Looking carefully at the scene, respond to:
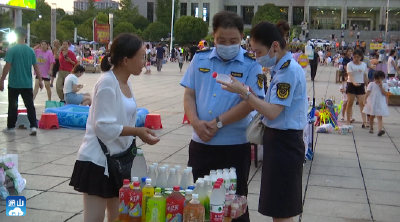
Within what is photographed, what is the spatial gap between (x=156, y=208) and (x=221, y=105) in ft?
3.78

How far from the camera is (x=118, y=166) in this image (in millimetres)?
3467

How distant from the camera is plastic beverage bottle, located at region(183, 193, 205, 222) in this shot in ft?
9.19

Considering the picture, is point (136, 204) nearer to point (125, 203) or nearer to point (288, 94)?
point (125, 203)

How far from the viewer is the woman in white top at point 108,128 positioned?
3312mm

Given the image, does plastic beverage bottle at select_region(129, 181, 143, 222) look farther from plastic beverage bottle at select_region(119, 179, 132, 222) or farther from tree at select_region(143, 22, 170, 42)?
tree at select_region(143, 22, 170, 42)

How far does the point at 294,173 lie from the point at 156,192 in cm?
117

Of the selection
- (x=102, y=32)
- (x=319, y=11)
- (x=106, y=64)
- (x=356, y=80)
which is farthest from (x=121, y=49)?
(x=319, y=11)

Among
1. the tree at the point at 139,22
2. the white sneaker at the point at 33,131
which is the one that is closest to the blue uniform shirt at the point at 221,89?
the white sneaker at the point at 33,131

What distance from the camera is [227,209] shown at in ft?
10.1

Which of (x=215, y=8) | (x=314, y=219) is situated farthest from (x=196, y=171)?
(x=215, y=8)

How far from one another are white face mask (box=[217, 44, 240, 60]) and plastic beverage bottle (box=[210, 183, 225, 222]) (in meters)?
1.21

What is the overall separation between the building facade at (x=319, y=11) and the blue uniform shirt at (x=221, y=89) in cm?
9177

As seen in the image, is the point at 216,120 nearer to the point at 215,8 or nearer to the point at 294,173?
the point at 294,173

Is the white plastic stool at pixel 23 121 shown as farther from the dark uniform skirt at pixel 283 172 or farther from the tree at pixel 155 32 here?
the tree at pixel 155 32
